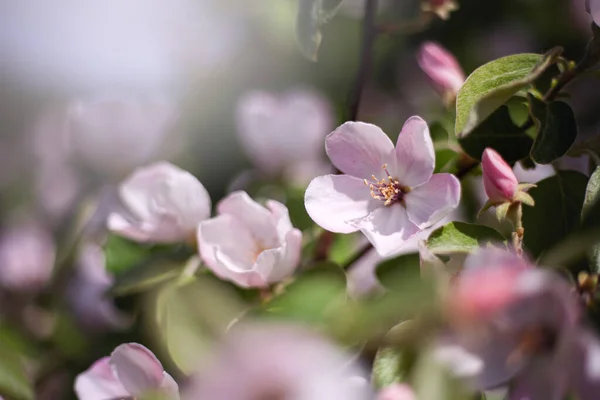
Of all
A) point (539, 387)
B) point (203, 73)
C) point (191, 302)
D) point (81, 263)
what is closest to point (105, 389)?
point (191, 302)

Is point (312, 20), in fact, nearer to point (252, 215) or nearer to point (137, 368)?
point (252, 215)

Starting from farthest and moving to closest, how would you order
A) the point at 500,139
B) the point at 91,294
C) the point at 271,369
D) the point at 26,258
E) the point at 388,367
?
1. the point at 26,258
2. the point at 91,294
3. the point at 500,139
4. the point at 388,367
5. the point at 271,369

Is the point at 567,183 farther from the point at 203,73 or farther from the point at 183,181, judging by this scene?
the point at 203,73

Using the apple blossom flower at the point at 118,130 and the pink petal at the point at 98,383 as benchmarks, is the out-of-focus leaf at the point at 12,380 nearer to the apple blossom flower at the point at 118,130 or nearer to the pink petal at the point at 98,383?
the pink petal at the point at 98,383

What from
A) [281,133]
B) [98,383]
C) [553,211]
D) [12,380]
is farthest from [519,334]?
[281,133]

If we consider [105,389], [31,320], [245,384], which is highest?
[245,384]

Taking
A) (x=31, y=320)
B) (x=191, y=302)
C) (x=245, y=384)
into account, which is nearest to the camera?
(x=245, y=384)
